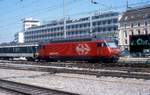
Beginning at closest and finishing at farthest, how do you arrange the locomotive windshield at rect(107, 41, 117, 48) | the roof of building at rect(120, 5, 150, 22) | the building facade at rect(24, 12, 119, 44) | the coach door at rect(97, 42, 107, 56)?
the coach door at rect(97, 42, 107, 56) < the locomotive windshield at rect(107, 41, 117, 48) < the roof of building at rect(120, 5, 150, 22) < the building facade at rect(24, 12, 119, 44)

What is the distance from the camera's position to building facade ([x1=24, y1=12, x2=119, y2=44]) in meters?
120

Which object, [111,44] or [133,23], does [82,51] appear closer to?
[111,44]

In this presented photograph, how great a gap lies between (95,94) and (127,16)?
95228 mm

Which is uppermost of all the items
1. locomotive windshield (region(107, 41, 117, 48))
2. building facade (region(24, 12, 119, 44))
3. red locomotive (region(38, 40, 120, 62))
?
building facade (region(24, 12, 119, 44))

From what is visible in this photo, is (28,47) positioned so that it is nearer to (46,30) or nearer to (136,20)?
(136,20)

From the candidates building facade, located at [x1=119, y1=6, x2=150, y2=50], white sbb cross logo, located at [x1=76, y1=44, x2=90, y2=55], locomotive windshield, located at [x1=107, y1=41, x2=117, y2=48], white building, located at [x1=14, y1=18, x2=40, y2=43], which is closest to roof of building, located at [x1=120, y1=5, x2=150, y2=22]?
building facade, located at [x1=119, y1=6, x2=150, y2=50]

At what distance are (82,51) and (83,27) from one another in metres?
87.5

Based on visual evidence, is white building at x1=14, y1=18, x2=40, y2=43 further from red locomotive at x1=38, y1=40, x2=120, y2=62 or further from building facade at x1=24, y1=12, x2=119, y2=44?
red locomotive at x1=38, y1=40, x2=120, y2=62

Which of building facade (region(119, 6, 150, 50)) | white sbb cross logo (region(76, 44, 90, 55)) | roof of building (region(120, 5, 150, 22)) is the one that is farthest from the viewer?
building facade (region(119, 6, 150, 50))

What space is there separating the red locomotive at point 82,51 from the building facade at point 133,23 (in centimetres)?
4852

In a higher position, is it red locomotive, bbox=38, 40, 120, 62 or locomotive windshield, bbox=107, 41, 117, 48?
locomotive windshield, bbox=107, 41, 117, 48

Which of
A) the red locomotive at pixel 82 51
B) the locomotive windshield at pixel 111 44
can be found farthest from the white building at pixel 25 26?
the locomotive windshield at pixel 111 44

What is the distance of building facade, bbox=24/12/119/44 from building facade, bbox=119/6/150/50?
363 centimetres

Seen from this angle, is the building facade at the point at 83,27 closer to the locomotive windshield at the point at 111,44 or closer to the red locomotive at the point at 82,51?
Result: the red locomotive at the point at 82,51
